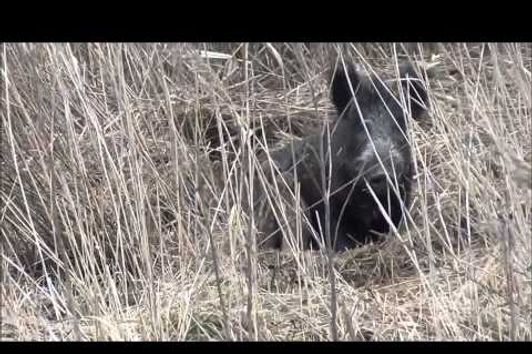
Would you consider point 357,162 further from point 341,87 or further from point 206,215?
point 206,215

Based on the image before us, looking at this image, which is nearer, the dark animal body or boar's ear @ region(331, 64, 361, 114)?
the dark animal body

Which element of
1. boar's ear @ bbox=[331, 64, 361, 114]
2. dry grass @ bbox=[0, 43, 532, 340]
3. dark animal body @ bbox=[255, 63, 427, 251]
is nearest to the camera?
dry grass @ bbox=[0, 43, 532, 340]

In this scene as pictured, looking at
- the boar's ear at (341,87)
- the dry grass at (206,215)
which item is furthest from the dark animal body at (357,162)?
the dry grass at (206,215)

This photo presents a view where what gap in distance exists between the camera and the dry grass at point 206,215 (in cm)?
266

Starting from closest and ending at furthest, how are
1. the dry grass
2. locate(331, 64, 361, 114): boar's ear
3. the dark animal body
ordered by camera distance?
the dry grass < the dark animal body < locate(331, 64, 361, 114): boar's ear

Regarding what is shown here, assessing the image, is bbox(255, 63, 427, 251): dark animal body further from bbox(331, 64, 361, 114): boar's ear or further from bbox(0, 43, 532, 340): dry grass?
bbox(0, 43, 532, 340): dry grass

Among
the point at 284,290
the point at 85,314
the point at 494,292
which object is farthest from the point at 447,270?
the point at 85,314

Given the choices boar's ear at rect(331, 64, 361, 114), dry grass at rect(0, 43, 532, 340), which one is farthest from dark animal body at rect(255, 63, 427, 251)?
dry grass at rect(0, 43, 532, 340)

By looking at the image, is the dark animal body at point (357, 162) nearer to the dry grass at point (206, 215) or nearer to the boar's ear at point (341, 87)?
the boar's ear at point (341, 87)

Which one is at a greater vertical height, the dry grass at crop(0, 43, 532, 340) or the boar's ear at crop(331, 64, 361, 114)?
the boar's ear at crop(331, 64, 361, 114)

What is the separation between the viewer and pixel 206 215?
2.60 m

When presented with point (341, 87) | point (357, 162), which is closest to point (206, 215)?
point (357, 162)

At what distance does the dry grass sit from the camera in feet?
8.74

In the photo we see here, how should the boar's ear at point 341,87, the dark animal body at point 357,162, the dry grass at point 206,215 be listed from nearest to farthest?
the dry grass at point 206,215 → the dark animal body at point 357,162 → the boar's ear at point 341,87
